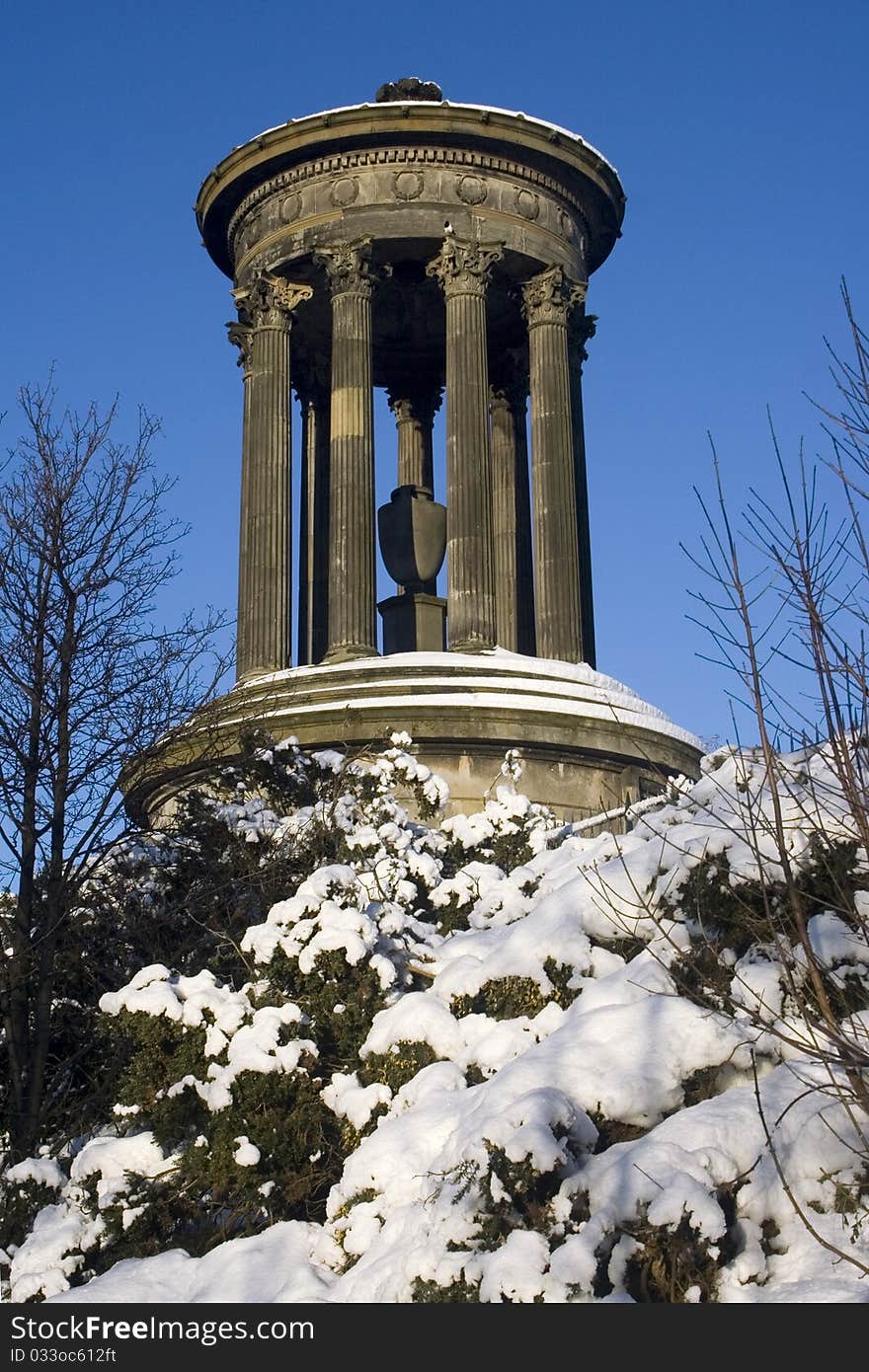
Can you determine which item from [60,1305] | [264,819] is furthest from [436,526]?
[60,1305]

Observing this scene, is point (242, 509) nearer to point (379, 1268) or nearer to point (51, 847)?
point (51, 847)

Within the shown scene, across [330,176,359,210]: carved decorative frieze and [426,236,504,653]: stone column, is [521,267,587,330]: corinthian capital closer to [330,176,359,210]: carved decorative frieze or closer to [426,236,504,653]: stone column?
[426,236,504,653]: stone column

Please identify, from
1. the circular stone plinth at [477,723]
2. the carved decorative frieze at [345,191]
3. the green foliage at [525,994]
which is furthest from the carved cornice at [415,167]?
the green foliage at [525,994]

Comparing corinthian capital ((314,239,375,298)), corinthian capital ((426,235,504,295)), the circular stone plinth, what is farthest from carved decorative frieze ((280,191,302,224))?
the circular stone plinth

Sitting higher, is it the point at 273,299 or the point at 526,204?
the point at 526,204

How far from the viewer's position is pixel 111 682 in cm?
2000

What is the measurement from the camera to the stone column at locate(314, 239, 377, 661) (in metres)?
34.3

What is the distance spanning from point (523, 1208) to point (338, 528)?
79.3 feet

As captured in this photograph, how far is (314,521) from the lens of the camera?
4075cm

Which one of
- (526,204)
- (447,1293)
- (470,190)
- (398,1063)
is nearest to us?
(447,1293)

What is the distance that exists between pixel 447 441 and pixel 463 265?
3.76 m

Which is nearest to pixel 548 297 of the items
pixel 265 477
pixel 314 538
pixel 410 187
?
pixel 410 187

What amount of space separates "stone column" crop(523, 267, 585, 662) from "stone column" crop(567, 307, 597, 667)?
0.92 m

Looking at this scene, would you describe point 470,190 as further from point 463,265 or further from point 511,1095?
point 511,1095
